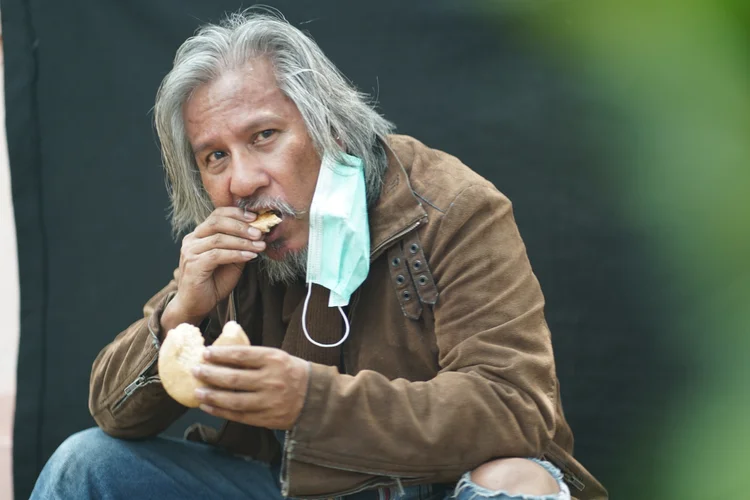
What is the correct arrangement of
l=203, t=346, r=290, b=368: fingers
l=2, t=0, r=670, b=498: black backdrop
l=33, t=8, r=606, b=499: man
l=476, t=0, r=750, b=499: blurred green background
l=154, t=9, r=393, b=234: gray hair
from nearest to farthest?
l=203, t=346, r=290, b=368: fingers → l=33, t=8, r=606, b=499: man → l=154, t=9, r=393, b=234: gray hair → l=476, t=0, r=750, b=499: blurred green background → l=2, t=0, r=670, b=498: black backdrop

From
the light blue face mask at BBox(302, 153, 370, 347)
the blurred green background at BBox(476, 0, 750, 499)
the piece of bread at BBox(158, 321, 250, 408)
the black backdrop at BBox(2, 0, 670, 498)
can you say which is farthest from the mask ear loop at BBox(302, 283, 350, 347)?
the blurred green background at BBox(476, 0, 750, 499)

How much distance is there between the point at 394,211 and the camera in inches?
101

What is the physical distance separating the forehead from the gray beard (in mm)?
365

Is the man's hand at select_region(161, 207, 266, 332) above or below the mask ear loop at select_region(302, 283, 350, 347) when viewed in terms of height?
above

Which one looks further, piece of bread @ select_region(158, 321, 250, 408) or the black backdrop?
the black backdrop

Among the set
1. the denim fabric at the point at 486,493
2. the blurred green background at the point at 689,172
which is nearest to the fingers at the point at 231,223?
the denim fabric at the point at 486,493

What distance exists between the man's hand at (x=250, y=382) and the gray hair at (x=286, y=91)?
0.73 metres

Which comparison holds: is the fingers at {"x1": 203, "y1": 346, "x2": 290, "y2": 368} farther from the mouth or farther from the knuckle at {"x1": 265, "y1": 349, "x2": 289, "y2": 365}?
the mouth

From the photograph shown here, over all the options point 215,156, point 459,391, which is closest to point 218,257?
point 215,156

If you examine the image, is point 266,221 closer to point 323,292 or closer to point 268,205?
point 268,205

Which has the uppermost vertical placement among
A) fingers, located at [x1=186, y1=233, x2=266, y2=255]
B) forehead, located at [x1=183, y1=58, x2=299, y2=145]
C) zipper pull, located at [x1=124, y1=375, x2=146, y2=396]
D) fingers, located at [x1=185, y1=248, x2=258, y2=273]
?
forehead, located at [x1=183, y1=58, x2=299, y2=145]

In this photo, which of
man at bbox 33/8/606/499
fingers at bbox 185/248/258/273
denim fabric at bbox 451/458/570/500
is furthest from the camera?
fingers at bbox 185/248/258/273

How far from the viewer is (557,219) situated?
3.34 meters

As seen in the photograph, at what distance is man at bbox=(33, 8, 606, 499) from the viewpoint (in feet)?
7.39
